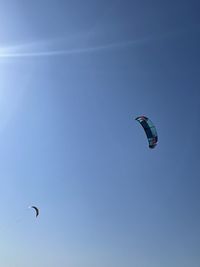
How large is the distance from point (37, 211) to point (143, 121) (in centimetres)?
1927

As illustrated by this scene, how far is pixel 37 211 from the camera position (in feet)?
218

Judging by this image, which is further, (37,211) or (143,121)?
(37,211)

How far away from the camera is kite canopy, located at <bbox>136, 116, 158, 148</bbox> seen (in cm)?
5578

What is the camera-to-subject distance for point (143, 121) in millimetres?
56094

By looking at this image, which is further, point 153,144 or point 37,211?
point 37,211

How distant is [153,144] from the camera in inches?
2202

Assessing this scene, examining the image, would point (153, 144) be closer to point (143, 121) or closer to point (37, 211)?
point (143, 121)

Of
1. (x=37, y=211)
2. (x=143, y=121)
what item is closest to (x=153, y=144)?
(x=143, y=121)

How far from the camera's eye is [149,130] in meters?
56.7

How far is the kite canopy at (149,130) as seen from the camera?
183 ft

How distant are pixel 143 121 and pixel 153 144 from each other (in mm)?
2574
